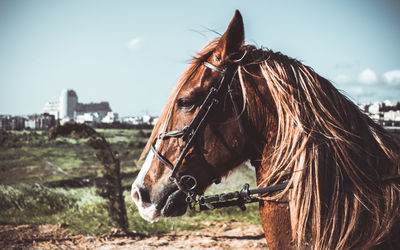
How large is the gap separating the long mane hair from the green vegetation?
5.57m

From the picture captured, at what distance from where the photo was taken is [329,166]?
5.43ft

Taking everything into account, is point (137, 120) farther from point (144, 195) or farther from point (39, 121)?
point (144, 195)

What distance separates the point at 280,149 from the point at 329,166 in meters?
0.28

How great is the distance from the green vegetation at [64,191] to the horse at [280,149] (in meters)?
5.27

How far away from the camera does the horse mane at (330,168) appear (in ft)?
5.34

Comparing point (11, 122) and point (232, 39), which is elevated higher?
point (232, 39)

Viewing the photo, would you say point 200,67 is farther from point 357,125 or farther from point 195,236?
point 195,236

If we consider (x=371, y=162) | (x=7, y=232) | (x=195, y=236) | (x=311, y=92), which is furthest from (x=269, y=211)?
(x=7, y=232)

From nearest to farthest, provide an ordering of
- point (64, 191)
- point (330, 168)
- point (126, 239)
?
point (330, 168)
point (126, 239)
point (64, 191)

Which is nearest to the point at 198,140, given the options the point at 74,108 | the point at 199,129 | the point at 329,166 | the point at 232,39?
the point at 199,129

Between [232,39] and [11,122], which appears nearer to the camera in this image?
[232,39]

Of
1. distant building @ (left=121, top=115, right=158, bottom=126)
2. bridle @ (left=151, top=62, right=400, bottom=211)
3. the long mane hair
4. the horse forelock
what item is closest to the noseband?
bridle @ (left=151, top=62, right=400, bottom=211)

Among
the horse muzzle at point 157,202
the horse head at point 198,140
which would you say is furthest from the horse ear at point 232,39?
the horse muzzle at point 157,202

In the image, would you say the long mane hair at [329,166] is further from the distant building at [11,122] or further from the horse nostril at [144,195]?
the distant building at [11,122]
